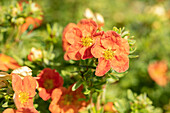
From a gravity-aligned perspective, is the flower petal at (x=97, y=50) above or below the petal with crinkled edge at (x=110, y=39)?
below

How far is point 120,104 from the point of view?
2092 millimetres

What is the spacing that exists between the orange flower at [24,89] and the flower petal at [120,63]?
65cm

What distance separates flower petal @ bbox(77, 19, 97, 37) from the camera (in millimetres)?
1696

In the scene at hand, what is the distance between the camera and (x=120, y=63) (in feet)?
5.28

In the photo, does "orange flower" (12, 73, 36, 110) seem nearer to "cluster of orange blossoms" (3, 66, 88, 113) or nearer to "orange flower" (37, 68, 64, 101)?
"cluster of orange blossoms" (3, 66, 88, 113)

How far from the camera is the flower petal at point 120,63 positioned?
1574mm

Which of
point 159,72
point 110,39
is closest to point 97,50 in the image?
point 110,39

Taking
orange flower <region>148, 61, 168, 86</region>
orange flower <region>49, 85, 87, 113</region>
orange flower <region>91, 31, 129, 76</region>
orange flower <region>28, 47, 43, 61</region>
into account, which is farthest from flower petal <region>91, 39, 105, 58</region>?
orange flower <region>148, 61, 168, 86</region>

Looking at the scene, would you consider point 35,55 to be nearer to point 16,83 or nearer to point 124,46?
point 16,83

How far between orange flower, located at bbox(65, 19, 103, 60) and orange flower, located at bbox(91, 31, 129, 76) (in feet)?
0.25

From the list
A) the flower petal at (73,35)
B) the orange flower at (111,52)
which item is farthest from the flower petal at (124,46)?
the flower petal at (73,35)

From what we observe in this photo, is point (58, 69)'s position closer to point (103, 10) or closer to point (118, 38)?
point (118, 38)

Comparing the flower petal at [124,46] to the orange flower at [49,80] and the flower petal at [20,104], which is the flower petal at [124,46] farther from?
the flower petal at [20,104]

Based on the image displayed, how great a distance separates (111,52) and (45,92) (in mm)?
Answer: 684
